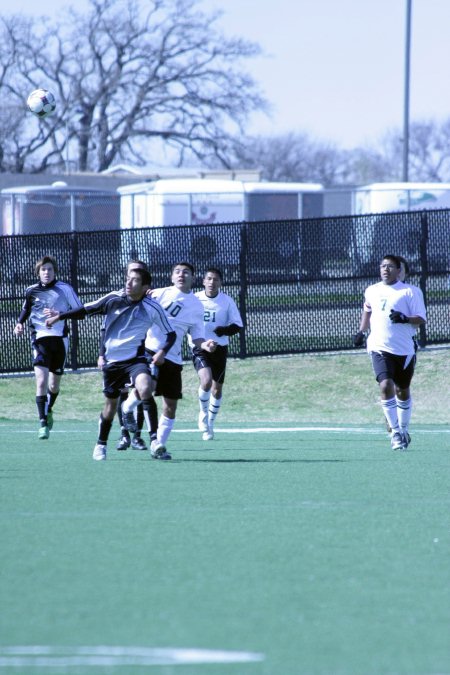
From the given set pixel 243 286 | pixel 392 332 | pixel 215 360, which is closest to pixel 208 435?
pixel 215 360

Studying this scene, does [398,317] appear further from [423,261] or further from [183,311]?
[423,261]

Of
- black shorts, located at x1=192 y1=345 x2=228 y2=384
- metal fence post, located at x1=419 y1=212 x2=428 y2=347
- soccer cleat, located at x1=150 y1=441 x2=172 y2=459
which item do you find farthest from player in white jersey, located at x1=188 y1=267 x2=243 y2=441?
metal fence post, located at x1=419 y1=212 x2=428 y2=347

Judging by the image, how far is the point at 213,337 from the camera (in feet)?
52.7

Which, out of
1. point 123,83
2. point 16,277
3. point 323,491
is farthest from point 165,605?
point 123,83

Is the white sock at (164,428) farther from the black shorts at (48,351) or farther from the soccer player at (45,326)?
the black shorts at (48,351)

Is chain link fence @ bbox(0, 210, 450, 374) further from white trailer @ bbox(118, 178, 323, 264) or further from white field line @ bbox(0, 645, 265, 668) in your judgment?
white field line @ bbox(0, 645, 265, 668)

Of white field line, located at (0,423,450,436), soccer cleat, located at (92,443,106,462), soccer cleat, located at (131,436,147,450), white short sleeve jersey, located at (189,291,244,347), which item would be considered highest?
white short sleeve jersey, located at (189,291,244,347)

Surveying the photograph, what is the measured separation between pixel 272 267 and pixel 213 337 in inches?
225

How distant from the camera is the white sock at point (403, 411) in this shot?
14.4m

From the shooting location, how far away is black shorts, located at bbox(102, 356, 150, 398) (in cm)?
1232

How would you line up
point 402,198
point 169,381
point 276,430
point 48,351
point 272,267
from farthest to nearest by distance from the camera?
point 402,198, point 272,267, point 276,430, point 48,351, point 169,381

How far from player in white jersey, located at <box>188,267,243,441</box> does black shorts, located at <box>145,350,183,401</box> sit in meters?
2.47

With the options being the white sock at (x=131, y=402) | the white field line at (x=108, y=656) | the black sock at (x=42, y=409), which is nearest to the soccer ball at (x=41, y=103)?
the black sock at (x=42, y=409)

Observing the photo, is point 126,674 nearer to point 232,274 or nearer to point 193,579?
point 193,579
